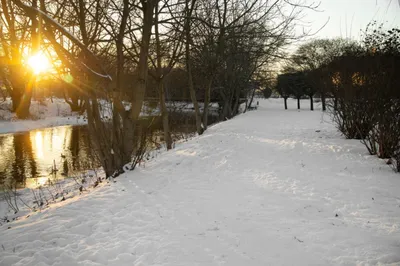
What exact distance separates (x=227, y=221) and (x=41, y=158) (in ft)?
33.1

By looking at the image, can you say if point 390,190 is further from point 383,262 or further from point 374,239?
point 383,262

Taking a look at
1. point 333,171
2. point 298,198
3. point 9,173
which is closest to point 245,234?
point 298,198

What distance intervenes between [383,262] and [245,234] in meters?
1.52

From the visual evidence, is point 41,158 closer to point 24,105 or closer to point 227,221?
point 227,221

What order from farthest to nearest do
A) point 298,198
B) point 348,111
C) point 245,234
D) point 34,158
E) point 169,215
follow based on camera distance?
point 34,158 → point 348,111 → point 298,198 → point 169,215 → point 245,234

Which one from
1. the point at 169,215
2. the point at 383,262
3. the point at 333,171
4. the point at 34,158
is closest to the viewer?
the point at 383,262

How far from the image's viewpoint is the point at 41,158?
11.0 m

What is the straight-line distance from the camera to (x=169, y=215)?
4.07 metres

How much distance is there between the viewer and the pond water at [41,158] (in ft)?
28.0

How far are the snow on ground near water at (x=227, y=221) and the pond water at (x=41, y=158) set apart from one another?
408 cm

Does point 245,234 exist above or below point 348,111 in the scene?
below

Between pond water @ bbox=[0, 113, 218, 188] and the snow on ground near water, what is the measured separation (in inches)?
161

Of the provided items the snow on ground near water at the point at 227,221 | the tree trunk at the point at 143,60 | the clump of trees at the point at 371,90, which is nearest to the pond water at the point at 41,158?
the tree trunk at the point at 143,60

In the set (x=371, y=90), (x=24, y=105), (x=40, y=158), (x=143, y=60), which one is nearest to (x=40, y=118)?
(x=24, y=105)
